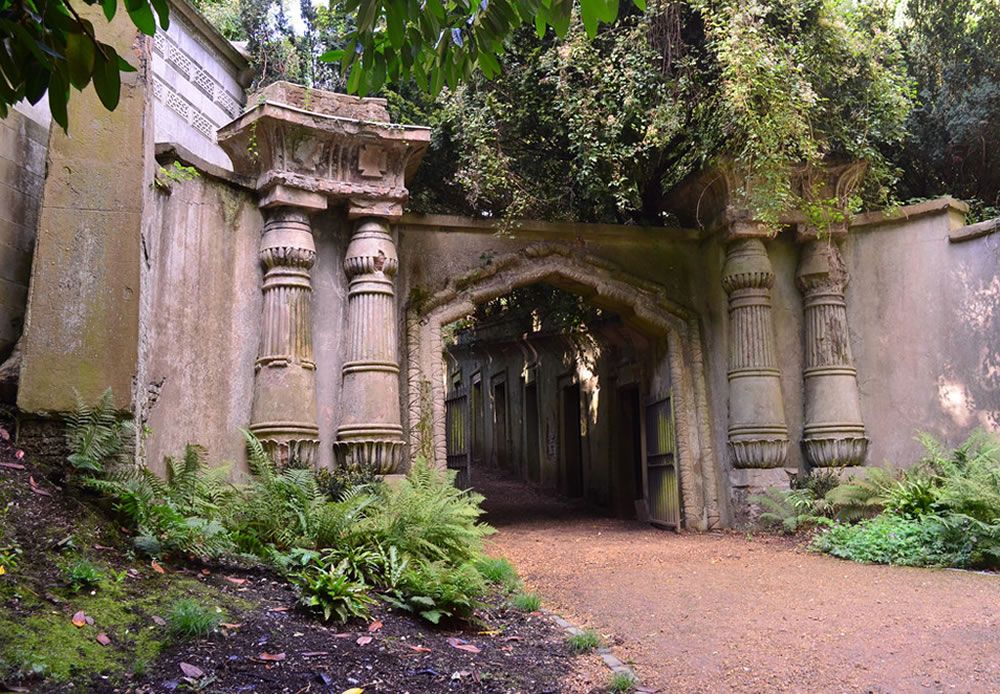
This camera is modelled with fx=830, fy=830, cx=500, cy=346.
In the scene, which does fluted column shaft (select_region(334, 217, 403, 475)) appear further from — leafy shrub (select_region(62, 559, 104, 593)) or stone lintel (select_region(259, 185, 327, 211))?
leafy shrub (select_region(62, 559, 104, 593))

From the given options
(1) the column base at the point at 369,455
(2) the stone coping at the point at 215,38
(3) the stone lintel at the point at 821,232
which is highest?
(2) the stone coping at the point at 215,38

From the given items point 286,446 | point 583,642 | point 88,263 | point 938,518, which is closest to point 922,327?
point 938,518

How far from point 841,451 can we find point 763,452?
856 mm

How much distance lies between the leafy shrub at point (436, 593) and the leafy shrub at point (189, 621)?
139 cm

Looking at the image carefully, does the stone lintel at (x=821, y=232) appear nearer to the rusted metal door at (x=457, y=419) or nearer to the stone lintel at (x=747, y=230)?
the stone lintel at (x=747, y=230)

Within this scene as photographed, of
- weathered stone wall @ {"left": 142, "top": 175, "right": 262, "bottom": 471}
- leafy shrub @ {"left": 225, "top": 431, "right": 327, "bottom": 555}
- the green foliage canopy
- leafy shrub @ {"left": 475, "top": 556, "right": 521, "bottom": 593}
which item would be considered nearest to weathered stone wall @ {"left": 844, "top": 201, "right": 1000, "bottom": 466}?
leafy shrub @ {"left": 475, "top": 556, "right": 521, "bottom": 593}

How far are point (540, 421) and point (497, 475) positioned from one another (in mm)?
3051

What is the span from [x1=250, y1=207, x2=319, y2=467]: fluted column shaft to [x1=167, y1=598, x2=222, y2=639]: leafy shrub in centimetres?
441

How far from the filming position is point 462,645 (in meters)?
4.53

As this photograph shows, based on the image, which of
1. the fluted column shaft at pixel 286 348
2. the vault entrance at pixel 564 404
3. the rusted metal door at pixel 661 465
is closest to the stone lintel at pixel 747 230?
the vault entrance at pixel 564 404

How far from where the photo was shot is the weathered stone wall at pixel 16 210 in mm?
5559

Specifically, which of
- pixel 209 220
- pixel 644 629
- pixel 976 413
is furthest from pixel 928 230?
pixel 209 220

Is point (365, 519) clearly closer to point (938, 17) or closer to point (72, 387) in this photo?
point (72, 387)

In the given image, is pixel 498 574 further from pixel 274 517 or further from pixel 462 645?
pixel 462 645
